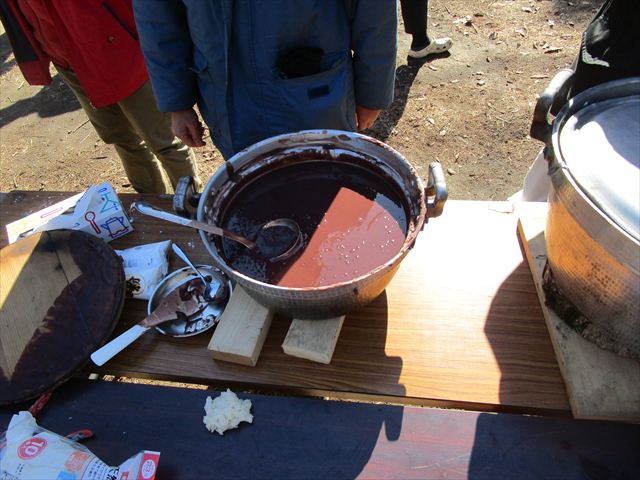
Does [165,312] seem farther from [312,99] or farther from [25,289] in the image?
[312,99]

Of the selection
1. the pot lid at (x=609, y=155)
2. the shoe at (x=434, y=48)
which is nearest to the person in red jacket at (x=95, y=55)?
the pot lid at (x=609, y=155)

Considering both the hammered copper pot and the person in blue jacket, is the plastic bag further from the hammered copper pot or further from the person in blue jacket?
the hammered copper pot

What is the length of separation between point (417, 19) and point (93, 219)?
3573 millimetres

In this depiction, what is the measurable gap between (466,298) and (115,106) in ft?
7.90

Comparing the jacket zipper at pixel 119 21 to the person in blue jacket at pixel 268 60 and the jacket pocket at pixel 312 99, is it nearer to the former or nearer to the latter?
the person in blue jacket at pixel 268 60

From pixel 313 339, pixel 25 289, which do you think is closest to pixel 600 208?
pixel 313 339

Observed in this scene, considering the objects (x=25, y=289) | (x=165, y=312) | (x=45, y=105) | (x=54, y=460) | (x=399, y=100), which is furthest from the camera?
(x=45, y=105)

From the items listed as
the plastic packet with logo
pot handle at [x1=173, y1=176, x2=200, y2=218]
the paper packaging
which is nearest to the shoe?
the paper packaging

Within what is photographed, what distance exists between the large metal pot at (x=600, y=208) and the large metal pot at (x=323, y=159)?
0.28 meters

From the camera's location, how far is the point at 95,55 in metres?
2.16

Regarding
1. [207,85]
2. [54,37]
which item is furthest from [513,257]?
[54,37]

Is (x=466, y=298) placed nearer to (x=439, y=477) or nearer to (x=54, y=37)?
(x=439, y=477)

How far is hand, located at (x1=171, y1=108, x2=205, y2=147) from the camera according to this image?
1784 mm

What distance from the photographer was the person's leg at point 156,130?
2.47 metres
